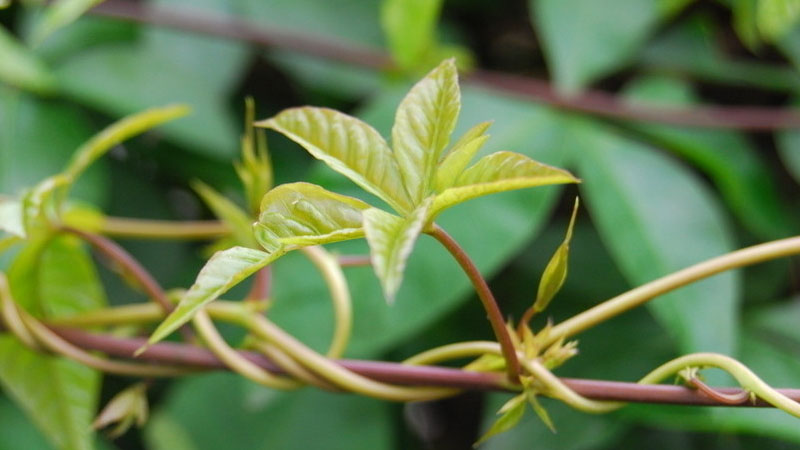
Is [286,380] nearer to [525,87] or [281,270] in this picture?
[281,270]

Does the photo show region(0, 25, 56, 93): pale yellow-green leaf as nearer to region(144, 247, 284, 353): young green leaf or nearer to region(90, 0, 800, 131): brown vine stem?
region(90, 0, 800, 131): brown vine stem

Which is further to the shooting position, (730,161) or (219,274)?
(730,161)

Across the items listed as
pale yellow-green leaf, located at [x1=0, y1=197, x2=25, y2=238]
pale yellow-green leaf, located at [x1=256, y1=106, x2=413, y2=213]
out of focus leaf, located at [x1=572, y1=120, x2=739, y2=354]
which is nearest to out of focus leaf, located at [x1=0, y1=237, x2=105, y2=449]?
pale yellow-green leaf, located at [x1=0, y1=197, x2=25, y2=238]

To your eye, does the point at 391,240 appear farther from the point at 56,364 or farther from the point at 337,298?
the point at 56,364

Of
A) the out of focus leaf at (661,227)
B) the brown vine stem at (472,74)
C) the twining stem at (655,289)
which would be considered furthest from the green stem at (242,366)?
the brown vine stem at (472,74)

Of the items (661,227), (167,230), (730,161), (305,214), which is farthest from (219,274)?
(730,161)

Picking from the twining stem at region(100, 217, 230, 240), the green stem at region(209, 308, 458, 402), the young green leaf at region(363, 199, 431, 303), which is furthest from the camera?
the twining stem at region(100, 217, 230, 240)

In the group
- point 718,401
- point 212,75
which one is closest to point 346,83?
point 212,75
